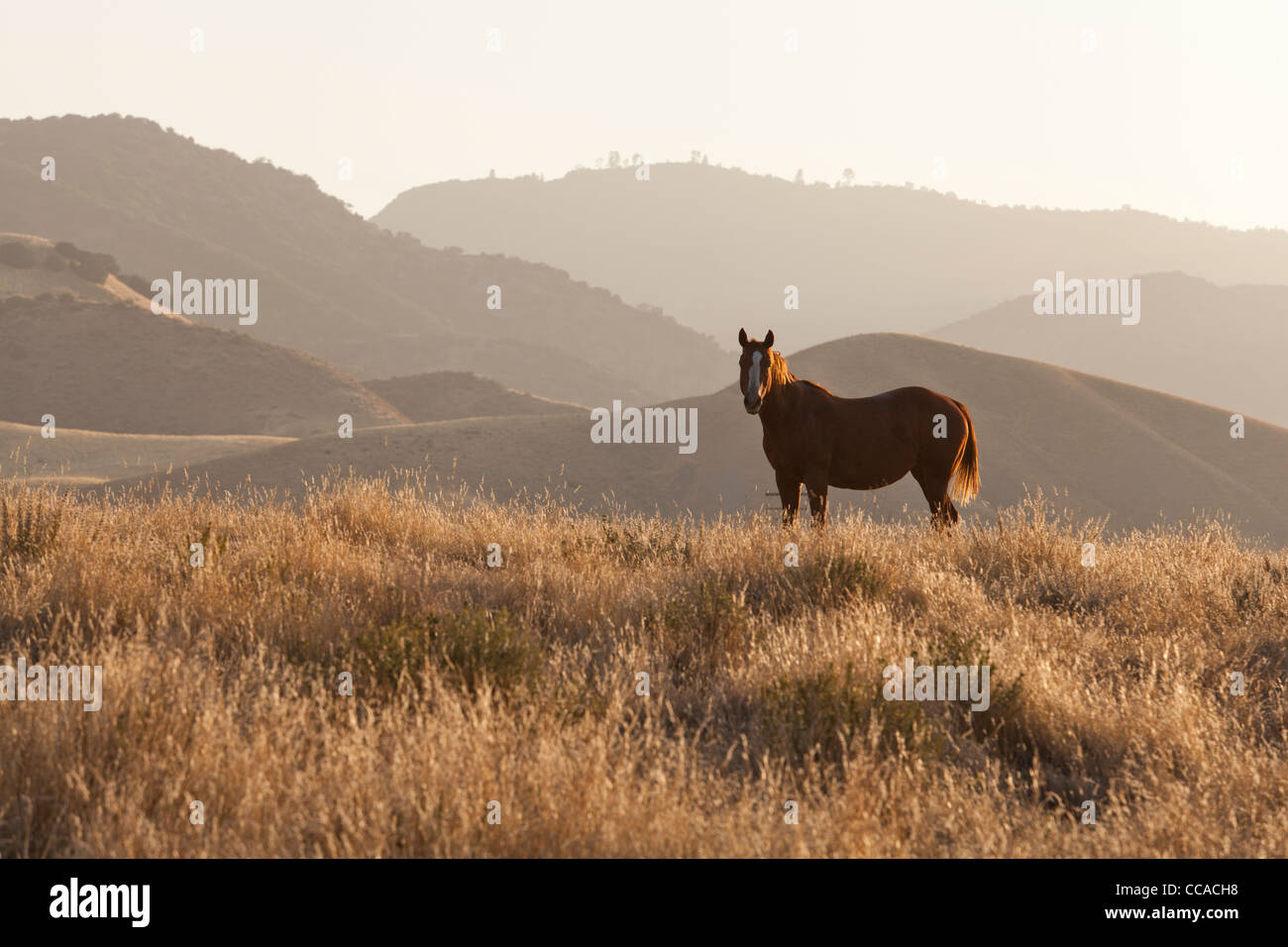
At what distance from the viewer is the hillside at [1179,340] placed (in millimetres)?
134500

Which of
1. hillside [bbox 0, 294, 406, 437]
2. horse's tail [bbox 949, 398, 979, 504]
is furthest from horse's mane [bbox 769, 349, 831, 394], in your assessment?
hillside [bbox 0, 294, 406, 437]

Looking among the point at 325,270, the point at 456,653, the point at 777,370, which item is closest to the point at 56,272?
the point at 325,270

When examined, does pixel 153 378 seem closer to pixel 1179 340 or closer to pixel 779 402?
pixel 779 402

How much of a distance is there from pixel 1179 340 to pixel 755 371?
161024mm

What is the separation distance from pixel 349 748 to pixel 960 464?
303 inches

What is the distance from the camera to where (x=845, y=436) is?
923 cm

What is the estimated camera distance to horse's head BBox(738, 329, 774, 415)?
8.36m

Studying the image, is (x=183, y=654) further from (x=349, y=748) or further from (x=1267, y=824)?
(x=1267, y=824)

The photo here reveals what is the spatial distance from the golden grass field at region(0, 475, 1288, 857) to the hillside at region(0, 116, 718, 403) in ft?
301

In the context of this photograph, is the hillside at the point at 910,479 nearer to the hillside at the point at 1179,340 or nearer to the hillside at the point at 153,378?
the hillside at the point at 153,378

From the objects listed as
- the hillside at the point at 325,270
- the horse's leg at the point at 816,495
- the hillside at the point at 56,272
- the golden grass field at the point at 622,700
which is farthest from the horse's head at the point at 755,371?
the hillside at the point at 325,270

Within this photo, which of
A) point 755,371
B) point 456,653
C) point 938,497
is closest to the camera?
point 456,653
